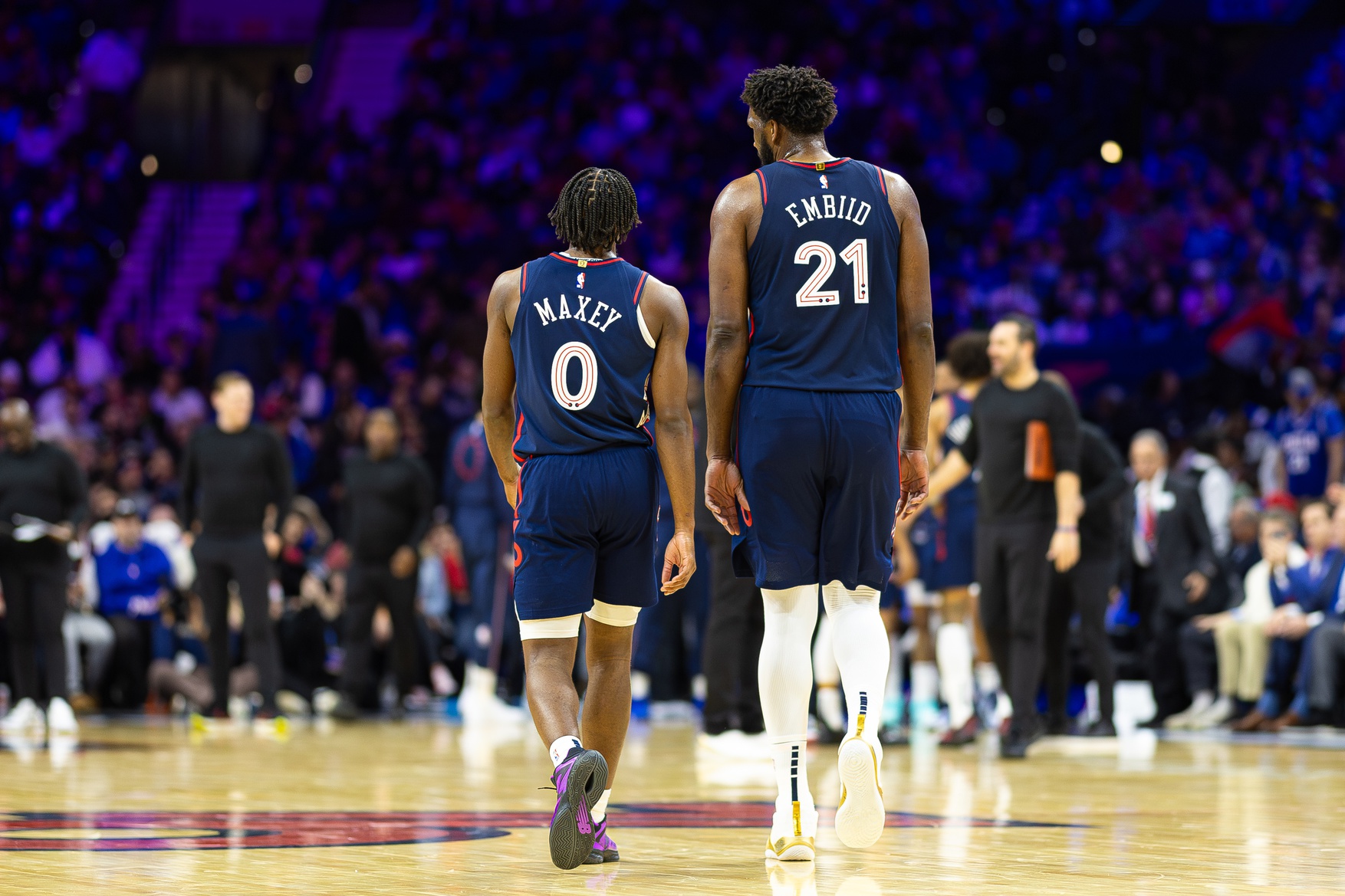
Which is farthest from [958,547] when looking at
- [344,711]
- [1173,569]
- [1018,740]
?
[344,711]

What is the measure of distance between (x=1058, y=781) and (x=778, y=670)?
3006 millimetres

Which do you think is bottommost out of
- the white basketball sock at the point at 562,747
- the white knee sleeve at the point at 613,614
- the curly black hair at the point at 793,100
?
the white basketball sock at the point at 562,747

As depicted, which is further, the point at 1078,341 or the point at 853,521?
the point at 1078,341

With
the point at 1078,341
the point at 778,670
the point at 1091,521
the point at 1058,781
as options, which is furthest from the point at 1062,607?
the point at 1078,341

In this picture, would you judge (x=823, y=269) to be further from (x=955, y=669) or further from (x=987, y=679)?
(x=987, y=679)

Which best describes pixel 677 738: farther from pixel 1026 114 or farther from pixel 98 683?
pixel 1026 114

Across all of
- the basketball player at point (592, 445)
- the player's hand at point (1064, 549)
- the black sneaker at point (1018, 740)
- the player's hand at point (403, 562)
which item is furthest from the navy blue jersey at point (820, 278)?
the player's hand at point (403, 562)

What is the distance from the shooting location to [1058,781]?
727 centimetres

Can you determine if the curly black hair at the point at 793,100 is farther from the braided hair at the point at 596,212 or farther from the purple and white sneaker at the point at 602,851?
the purple and white sneaker at the point at 602,851

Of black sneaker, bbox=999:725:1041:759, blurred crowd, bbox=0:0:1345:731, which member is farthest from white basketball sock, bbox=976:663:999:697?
blurred crowd, bbox=0:0:1345:731

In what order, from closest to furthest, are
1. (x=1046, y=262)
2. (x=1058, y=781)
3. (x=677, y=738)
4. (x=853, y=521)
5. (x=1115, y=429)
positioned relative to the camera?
(x=853, y=521)
(x=1058, y=781)
(x=677, y=738)
(x=1115, y=429)
(x=1046, y=262)

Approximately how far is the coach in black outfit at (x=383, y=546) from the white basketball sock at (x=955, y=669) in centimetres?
419

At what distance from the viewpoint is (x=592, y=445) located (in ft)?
15.5

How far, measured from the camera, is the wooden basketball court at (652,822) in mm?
4156
